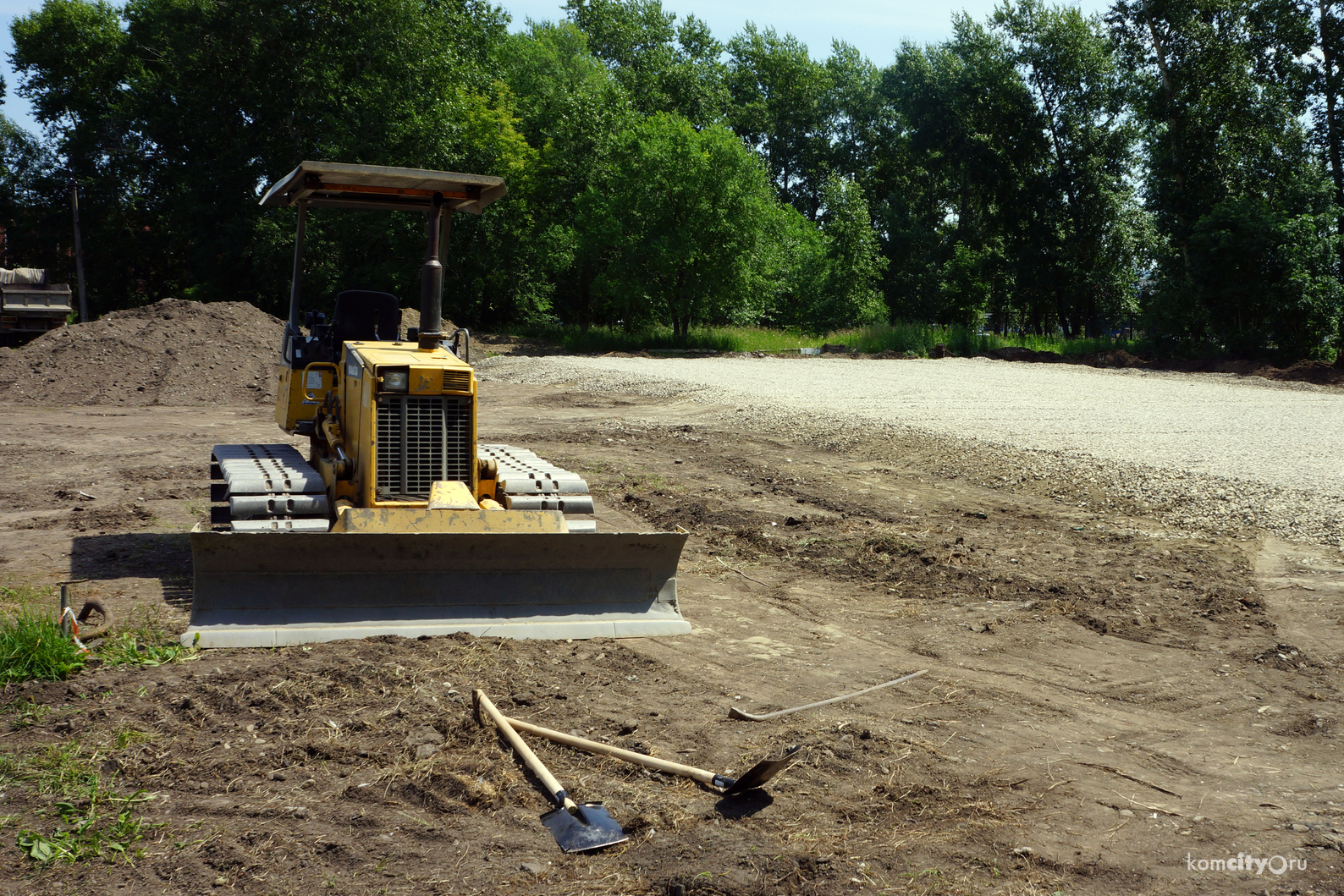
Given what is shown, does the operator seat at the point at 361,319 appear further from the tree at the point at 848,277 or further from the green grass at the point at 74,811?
the tree at the point at 848,277

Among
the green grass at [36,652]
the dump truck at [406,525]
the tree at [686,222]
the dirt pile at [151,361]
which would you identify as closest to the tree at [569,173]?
the tree at [686,222]

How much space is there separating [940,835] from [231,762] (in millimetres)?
2860

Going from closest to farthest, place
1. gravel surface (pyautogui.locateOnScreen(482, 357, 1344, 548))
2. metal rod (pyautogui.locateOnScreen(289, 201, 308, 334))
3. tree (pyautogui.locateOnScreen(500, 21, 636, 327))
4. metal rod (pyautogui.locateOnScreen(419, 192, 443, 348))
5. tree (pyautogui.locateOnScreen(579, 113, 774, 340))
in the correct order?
1. metal rod (pyautogui.locateOnScreen(419, 192, 443, 348))
2. metal rod (pyautogui.locateOnScreen(289, 201, 308, 334))
3. gravel surface (pyautogui.locateOnScreen(482, 357, 1344, 548))
4. tree (pyautogui.locateOnScreen(579, 113, 774, 340))
5. tree (pyautogui.locateOnScreen(500, 21, 636, 327))

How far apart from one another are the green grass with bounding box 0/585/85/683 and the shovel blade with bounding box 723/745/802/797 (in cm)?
331

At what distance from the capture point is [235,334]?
21938mm

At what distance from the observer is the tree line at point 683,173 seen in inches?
1281

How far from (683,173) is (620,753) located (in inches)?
1276

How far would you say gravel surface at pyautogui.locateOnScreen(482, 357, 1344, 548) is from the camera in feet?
32.7

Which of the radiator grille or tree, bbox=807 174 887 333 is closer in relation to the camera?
the radiator grille

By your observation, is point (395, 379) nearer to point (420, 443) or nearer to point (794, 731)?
point (420, 443)

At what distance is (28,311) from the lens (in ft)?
103

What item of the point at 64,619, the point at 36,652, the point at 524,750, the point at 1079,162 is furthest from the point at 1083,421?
the point at 1079,162

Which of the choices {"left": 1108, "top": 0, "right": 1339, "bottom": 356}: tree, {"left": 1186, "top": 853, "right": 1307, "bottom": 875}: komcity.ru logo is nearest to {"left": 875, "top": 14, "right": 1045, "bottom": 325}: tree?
{"left": 1108, "top": 0, "right": 1339, "bottom": 356}: tree

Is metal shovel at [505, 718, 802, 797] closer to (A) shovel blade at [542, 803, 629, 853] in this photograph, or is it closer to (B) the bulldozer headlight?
(A) shovel blade at [542, 803, 629, 853]
